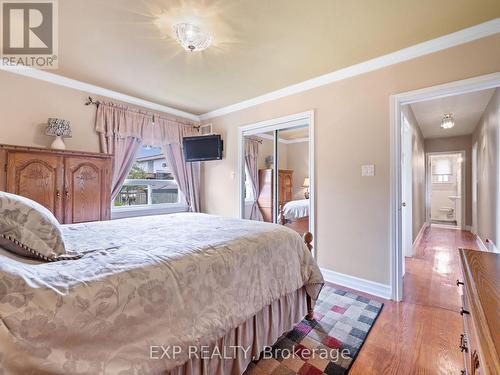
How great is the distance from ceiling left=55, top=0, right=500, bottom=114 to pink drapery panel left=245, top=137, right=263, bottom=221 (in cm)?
108

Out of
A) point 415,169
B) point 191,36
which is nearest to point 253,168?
point 191,36

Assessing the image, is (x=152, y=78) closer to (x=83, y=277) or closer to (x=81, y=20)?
(x=81, y=20)

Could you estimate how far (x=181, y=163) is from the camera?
13.5 feet

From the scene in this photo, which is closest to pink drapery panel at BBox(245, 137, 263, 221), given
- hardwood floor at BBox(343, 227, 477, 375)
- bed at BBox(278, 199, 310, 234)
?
bed at BBox(278, 199, 310, 234)

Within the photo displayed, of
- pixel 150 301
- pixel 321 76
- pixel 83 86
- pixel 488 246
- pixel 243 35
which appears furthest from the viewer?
pixel 488 246

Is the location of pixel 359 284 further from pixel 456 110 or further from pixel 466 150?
pixel 466 150

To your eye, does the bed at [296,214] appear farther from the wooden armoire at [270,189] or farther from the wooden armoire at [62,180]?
the wooden armoire at [62,180]

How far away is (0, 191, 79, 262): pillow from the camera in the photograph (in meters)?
0.92

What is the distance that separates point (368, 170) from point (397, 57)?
1.13 metres

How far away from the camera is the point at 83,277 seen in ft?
2.83

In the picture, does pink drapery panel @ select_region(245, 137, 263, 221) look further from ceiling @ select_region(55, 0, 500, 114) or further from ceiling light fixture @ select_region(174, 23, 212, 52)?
ceiling light fixture @ select_region(174, 23, 212, 52)

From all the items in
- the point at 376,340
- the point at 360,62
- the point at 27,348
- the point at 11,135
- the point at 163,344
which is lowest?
the point at 376,340

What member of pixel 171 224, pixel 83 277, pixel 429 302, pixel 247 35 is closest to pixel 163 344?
pixel 83 277

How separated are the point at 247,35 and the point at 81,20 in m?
1.35
